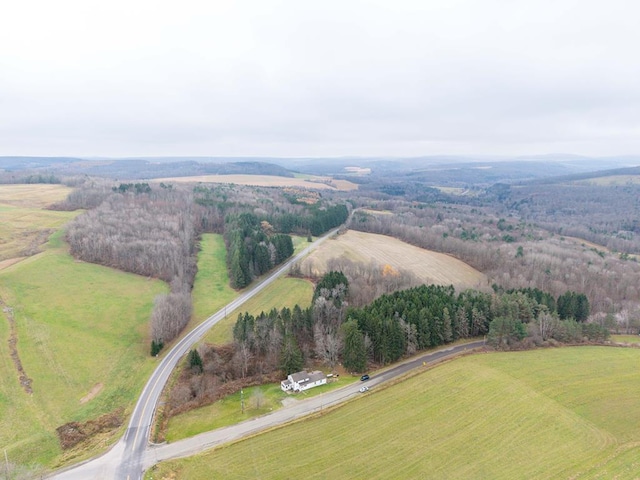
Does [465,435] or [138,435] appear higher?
[465,435]

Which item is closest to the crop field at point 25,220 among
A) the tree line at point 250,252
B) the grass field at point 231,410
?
the tree line at point 250,252

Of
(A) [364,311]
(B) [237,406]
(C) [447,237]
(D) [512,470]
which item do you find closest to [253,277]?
(A) [364,311]

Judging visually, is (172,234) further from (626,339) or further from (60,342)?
(626,339)

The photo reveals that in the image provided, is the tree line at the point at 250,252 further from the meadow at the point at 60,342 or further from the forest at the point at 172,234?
the meadow at the point at 60,342

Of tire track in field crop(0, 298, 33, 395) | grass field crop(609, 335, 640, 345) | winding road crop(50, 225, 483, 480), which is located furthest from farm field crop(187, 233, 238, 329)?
grass field crop(609, 335, 640, 345)

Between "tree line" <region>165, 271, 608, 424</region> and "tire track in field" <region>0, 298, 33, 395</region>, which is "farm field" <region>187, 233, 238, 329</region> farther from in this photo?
"tire track in field" <region>0, 298, 33, 395</region>

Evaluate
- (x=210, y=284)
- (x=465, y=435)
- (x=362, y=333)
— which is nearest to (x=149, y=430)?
A: (x=362, y=333)
